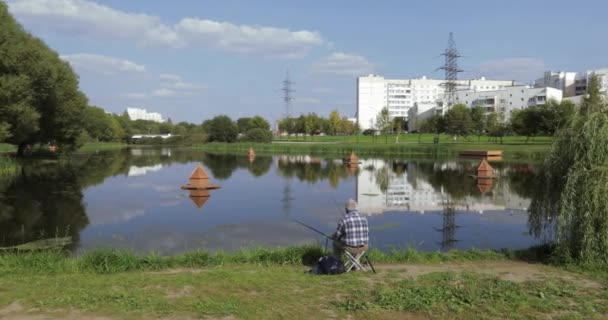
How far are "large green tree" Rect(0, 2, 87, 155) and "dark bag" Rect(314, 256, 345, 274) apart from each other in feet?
99.4

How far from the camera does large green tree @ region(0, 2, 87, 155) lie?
105ft

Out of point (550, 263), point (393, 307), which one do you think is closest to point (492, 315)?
point (393, 307)

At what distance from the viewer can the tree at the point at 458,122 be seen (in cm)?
7731

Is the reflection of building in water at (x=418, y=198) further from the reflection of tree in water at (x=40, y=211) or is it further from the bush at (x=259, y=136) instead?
the bush at (x=259, y=136)

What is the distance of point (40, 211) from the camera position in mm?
17688

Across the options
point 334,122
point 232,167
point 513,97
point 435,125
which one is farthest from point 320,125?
point 232,167

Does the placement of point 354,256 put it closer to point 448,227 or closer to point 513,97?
point 448,227

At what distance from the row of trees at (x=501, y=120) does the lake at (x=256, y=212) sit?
3933cm

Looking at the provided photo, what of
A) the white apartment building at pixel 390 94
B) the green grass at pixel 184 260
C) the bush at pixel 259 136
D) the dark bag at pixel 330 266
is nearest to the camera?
the dark bag at pixel 330 266

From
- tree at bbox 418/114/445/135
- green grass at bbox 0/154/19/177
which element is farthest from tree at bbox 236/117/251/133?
green grass at bbox 0/154/19/177

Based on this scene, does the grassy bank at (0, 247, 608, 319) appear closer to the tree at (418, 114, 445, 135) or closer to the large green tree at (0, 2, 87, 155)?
the large green tree at (0, 2, 87, 155)

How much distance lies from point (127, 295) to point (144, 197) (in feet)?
57.8

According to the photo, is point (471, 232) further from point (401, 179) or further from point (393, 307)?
point (401, 179)

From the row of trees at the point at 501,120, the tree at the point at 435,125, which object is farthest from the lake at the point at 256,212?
the tree at the point at 435,125
